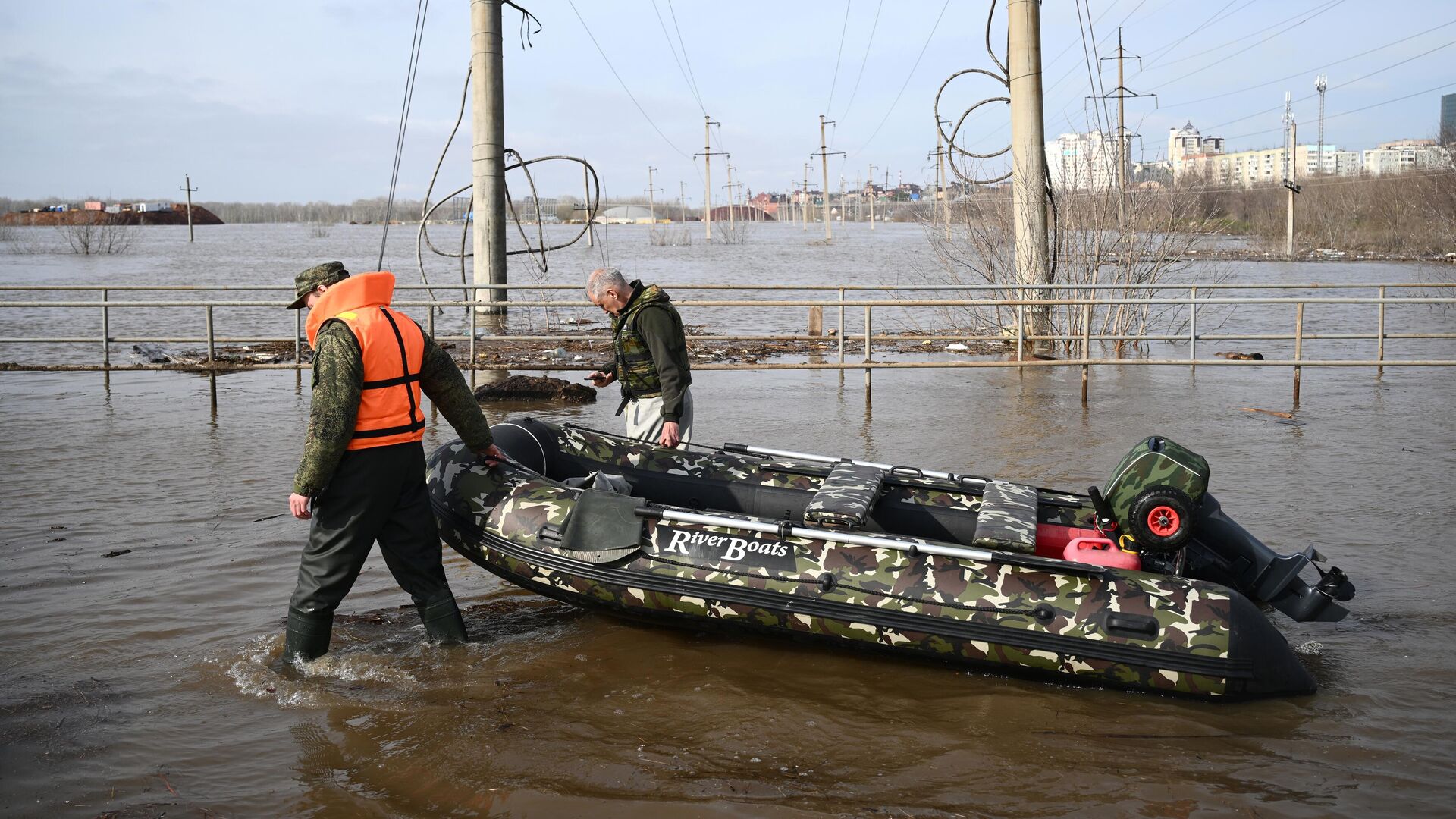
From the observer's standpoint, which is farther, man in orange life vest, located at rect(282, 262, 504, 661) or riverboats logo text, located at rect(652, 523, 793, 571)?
riverboats logo text, located at rect(652, 523, 793, 571)

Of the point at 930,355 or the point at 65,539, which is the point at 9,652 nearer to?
the point at 65,539

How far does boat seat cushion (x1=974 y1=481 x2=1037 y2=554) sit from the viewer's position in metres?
5.00

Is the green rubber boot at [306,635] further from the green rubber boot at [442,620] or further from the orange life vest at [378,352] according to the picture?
the orange life vest at [378,352]

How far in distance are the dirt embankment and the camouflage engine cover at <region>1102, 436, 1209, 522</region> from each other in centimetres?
9336

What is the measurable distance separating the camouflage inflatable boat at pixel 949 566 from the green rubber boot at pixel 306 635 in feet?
2.60

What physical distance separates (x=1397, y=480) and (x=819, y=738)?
5680 millimetres

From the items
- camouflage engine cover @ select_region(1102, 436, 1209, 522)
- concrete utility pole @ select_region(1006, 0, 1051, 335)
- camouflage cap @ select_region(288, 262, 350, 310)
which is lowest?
camouflage engine cover @ select_region(1102, 436, 1209, 522)

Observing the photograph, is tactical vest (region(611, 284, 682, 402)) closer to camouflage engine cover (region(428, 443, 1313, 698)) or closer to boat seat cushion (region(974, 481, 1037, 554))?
camouflage engine cover (region(428, 443, 1313, 698))

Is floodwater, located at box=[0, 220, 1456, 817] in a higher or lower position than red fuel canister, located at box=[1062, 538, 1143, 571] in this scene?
lower

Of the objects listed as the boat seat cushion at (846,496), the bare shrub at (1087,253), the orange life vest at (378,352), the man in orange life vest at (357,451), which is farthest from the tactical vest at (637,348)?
the bare shrub at (1087,253)

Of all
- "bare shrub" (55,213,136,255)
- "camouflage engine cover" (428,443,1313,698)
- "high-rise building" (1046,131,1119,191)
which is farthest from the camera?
"bare shrub" (55,213,136,255)

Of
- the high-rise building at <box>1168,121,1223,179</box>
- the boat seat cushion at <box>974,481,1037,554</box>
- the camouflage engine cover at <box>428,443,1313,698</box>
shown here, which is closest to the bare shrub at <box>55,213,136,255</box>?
the camouflage engine cover at <box>428,443,1313,698</box>

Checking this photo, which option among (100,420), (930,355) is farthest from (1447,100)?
(100,420)

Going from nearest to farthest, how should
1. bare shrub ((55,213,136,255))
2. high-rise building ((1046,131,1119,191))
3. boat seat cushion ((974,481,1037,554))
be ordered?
1. boat seat cushion ((974,481,1037,554))
2. high-rise building ((1046,131,1119,191))
3. bare shrub ((55,213,136,255))
